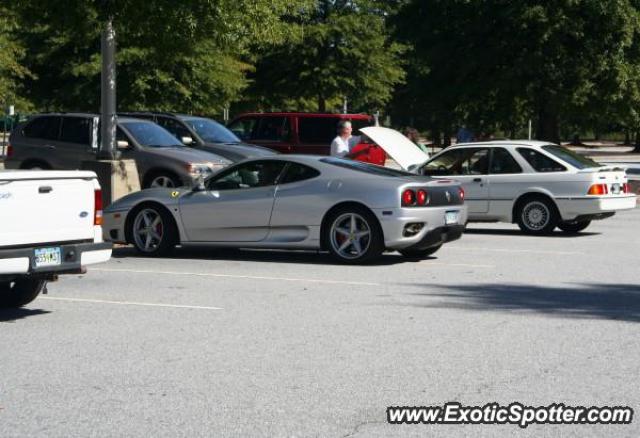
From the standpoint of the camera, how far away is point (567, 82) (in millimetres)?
38250

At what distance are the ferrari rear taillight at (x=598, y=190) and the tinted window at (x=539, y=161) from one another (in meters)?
0.59

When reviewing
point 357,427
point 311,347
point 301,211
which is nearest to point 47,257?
point 311,347

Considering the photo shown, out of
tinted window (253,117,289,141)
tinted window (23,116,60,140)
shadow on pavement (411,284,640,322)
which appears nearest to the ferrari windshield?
tinted window (23,116,60,140)

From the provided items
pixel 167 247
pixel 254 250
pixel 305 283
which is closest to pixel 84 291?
pixel 305 283

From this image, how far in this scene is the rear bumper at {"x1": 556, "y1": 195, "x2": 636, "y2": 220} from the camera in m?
17.4

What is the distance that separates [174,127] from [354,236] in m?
11.4

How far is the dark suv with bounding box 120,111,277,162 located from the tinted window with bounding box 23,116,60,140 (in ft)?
8.42

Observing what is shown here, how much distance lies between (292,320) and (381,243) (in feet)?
13.4

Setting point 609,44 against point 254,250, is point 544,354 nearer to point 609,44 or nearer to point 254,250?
point 254,250

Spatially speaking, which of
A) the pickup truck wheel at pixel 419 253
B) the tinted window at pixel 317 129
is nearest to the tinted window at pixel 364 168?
the pickup truck wheel at pixel 419 253

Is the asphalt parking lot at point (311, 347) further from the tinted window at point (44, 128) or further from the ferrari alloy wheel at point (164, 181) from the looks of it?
the tinted window at point (44, 128)

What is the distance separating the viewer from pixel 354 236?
13.7m

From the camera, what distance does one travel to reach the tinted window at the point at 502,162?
18.2 meters

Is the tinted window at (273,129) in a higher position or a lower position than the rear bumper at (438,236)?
higher
